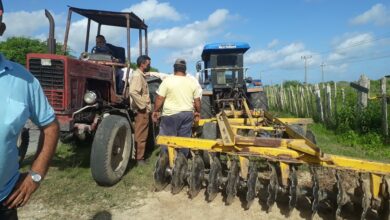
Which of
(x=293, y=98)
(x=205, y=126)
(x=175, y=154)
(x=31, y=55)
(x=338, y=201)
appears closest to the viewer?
(x=338, y=201)

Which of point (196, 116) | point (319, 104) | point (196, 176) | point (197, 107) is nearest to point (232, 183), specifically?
point (196, 176)

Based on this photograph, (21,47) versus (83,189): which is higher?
(21,47)

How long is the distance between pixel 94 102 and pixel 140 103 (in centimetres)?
67

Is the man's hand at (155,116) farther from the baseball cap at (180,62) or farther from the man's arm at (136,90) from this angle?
the baseball cap at (180,62)

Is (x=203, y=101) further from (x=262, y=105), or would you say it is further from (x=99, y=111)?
(x=99, y=111)

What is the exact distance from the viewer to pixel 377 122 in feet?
27.2

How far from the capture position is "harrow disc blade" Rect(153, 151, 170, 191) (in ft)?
15.7

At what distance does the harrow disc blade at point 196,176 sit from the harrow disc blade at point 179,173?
18 centimetres

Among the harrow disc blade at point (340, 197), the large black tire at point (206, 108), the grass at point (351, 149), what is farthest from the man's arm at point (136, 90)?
the large black tire at point (206, 108)

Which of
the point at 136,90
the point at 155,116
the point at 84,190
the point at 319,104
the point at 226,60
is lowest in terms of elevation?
the point at 84,190

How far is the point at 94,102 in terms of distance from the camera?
560 centimetres

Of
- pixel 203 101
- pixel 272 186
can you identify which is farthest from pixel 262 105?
pixel 272 186

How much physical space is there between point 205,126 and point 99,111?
1.65m

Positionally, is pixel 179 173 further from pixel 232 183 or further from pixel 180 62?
pixel 180 62
